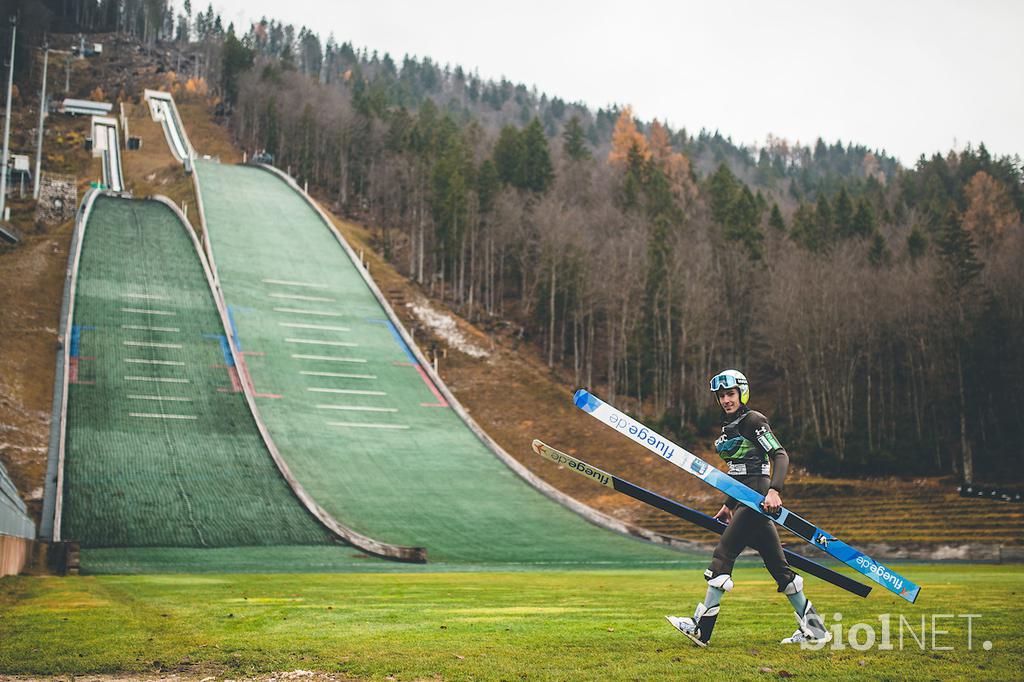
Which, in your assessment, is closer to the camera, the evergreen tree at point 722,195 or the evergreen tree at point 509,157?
the evergreen tree at point 722,195

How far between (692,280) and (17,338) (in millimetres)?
31733

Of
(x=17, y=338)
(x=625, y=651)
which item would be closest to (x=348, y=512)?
(x=17, y=338)

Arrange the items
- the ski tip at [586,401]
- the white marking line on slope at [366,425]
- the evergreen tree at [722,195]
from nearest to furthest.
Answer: the ski tip at [586,401], the white marking line on slope at [366,425], the evergreen tree at [722,195]

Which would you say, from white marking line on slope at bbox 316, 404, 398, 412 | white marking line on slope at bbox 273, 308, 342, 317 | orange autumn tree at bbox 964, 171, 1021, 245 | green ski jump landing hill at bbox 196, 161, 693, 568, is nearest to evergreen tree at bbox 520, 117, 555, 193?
green ski jump landing hill at bbox 196, 161, 693, 568

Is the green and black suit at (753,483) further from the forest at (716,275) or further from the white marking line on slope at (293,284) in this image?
the white marking line on slope at (293,284)

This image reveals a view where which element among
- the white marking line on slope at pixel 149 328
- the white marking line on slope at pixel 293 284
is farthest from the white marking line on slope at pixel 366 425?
the white marking line on slope at pixel 293 284

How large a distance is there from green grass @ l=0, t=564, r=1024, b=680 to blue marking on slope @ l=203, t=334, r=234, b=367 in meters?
21.5

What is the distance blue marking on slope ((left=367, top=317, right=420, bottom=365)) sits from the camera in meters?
40.7

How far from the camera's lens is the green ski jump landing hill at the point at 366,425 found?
25531 mm

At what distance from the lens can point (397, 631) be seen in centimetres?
837

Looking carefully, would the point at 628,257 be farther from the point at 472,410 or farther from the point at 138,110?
the point at 138,110

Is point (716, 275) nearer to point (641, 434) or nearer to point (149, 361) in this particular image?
point (149, 361)

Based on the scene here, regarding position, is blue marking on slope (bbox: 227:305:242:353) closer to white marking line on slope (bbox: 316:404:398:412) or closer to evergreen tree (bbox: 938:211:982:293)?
white marking line on slope (bbox: 316:404:398:412)

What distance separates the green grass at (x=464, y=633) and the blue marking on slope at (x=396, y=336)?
87.1 feet
